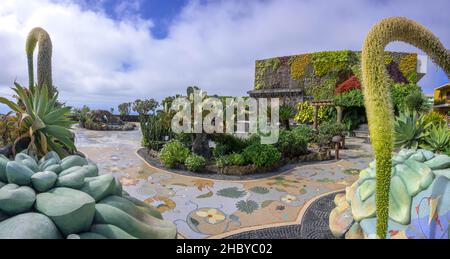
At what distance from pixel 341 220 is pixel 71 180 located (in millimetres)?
3222

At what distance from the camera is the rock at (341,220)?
3.18 meters

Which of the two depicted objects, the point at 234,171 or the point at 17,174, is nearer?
the point at 17,174

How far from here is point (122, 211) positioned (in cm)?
142

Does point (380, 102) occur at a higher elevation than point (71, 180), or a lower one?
higher

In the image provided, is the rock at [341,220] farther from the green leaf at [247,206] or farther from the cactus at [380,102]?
the cactus at [380,102]

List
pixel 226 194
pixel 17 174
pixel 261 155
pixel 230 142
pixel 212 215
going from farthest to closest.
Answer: pixel 230 142
pixel 261 155
pixel 226 194
pixel 212 215
pixel 17 174

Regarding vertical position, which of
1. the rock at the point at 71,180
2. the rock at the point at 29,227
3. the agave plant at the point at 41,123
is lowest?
the rock at the point at 29,227

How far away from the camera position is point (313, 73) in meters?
22.4

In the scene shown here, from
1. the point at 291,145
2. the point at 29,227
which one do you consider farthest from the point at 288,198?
the point at 29,227

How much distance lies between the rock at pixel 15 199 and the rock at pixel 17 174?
0.22 ft

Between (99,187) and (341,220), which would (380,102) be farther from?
(341,220)

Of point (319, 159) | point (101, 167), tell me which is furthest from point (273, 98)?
point (101, 167)

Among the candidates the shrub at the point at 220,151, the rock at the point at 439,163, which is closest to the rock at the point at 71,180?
the rock at the point at 439,163
